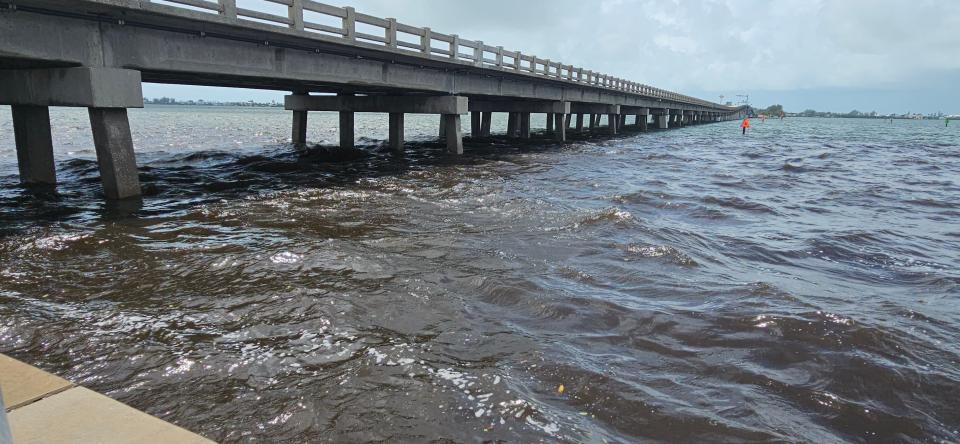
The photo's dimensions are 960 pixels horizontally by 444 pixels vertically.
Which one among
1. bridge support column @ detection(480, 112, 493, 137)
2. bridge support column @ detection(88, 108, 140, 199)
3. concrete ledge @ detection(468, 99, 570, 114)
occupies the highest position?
concrete ledge @ detection(468, 99, 570, 114)

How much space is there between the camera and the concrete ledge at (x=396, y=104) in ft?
77.6

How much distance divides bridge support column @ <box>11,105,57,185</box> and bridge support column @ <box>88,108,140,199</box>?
259cm

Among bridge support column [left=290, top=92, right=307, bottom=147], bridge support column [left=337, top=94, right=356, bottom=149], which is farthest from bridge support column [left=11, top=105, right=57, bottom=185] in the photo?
bridge support column [left=290, top=92, right=307, bottom=147]

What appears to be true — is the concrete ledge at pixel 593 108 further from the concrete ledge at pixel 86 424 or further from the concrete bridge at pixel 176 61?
the concrete ledge at pixel 86 424

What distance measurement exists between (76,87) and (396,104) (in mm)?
14534

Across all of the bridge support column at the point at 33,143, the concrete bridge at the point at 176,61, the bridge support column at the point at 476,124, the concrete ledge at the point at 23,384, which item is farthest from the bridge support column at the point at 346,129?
the concrete ledge at the point at 23,384

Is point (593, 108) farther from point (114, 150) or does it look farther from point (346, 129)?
point (114, 150)

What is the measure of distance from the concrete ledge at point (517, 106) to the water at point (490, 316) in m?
22.5

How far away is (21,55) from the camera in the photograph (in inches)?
381

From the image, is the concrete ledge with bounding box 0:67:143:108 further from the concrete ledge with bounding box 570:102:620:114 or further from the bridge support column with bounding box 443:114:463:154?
the concrete ledge with bounding box 570:102:620:114

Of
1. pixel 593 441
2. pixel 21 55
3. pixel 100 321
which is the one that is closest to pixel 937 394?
pixel 593 441

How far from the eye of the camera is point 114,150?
10977 millimetres

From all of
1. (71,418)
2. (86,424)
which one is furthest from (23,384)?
(86,424)

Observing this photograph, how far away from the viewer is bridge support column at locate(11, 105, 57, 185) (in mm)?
12492
